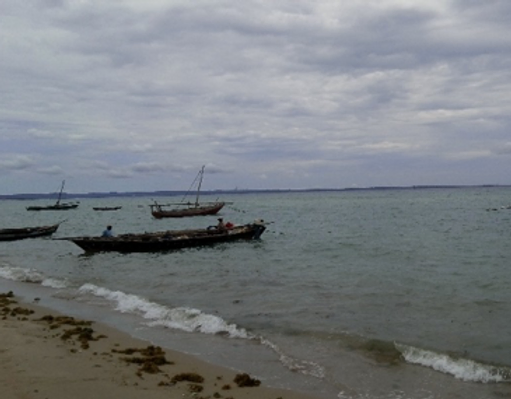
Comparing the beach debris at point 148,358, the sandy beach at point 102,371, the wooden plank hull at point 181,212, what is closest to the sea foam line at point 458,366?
the sandy beach at point 102,371

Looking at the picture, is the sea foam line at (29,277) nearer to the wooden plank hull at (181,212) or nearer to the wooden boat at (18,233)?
the wooden boat at (18,233)

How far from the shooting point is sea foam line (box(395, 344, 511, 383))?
859 centimetres

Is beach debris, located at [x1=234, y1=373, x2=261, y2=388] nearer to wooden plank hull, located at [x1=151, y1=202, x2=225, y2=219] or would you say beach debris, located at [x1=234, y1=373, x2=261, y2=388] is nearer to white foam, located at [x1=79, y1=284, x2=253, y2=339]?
white foam, located at [x1=79, y1=284, x2=253, y2=339]

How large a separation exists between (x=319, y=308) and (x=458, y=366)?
17.0ft

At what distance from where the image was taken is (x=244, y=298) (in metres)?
15.5

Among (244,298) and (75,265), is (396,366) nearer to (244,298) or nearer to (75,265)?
(244,298)

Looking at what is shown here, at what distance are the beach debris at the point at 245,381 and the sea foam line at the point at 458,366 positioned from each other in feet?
10.4

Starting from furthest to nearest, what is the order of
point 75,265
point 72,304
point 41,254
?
point 41,254 → point 75,265 → point 72,304

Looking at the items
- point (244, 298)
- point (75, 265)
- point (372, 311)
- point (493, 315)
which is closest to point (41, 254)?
point (75, 265)

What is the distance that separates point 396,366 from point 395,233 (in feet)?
98.8

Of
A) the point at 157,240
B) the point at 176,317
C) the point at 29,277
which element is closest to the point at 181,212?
the point at 157,240

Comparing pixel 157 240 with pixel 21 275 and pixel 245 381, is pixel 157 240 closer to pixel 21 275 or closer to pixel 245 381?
pixel 21 275

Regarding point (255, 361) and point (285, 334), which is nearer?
point (255, 361)

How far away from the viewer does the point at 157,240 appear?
28.0 meters
